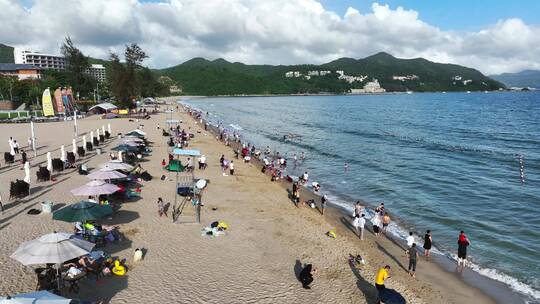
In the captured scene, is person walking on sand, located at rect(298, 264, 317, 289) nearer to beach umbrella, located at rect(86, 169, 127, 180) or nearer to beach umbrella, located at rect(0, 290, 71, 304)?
beach umbrella, located at rect(0, 290, 71, 304)

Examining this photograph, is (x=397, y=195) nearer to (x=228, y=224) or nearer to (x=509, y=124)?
(x=228, y=224)

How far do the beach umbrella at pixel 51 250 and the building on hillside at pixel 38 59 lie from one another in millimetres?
183480

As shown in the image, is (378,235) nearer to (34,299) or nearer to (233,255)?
(233,255)

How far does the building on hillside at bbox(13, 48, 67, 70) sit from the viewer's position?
171875 millimetres

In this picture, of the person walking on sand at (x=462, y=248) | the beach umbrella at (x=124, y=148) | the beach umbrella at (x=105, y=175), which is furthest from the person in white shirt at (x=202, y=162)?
the person walking on sand at (x=462, y=248)

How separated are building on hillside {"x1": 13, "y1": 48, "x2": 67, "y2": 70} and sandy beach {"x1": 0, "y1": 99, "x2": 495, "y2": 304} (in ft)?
578

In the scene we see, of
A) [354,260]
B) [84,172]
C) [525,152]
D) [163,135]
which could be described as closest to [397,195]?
[354,260]

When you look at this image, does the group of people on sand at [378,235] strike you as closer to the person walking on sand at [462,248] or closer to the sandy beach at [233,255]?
the person walking on sand at [462,248]

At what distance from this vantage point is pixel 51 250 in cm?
986

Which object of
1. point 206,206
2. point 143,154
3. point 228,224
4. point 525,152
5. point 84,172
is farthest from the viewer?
point 525,152

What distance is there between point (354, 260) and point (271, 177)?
1477cm

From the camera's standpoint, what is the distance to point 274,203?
71.4ft

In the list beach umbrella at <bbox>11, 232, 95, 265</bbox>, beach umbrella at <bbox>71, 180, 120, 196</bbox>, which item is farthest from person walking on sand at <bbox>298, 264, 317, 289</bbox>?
beach umbrella at <bbox>71, 180, 120, 196</bbox>

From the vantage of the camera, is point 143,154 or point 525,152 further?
point 525,152
